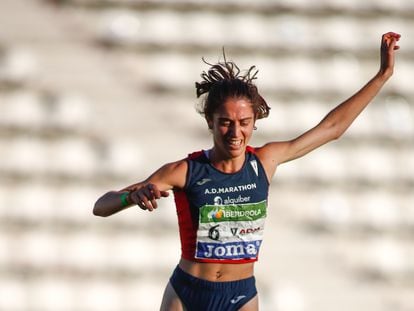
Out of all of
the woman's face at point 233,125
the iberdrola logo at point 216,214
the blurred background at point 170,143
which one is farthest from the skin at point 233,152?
the blurred background at point 170,143

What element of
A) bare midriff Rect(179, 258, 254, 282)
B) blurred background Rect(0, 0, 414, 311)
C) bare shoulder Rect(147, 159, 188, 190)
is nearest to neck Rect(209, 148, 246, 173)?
bare shoulder Rect(147, 159, 188, 190)

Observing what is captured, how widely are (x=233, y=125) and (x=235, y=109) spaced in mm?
63

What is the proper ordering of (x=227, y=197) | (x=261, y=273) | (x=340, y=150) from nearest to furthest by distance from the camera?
(x=227, y=197) → (x=261, y=273) → (x=340, y=150)

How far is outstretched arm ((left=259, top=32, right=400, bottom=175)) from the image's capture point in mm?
4117

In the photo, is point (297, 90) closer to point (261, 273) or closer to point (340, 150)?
point (340, 150)

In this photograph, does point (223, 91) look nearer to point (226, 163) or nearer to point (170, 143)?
point (226, 163)

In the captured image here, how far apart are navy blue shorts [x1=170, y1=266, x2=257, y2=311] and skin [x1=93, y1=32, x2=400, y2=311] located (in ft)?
0.07

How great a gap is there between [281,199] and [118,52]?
1.68m

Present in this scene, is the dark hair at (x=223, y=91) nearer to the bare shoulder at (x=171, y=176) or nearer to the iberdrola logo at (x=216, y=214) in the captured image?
the bare shoulder at (x=171, y=176)

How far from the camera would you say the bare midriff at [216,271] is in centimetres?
398

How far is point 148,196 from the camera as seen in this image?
3.44 metres

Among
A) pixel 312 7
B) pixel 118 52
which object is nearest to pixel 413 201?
pixel 312 7

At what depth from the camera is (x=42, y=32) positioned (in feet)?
26.4

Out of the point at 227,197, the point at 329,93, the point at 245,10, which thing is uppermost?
the point at 245,10
